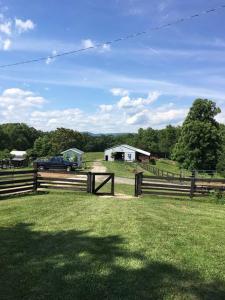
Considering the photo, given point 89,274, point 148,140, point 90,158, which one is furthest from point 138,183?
point 148,140

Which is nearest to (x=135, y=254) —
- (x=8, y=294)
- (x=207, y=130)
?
(x=8, y=294)

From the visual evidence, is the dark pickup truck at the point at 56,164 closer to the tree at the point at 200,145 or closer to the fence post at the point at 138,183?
the tree at the point at 200,145

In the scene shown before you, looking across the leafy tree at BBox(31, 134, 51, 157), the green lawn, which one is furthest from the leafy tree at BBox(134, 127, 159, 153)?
the green lawn

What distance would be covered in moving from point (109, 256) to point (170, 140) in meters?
127

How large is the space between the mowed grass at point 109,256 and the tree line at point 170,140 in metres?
38.3

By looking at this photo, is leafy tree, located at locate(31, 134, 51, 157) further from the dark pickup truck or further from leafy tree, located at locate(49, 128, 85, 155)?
the dark pickup truck

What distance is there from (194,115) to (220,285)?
5889cm

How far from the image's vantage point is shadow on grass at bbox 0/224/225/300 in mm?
5199

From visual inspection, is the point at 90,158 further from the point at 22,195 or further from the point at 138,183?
the point at 22,195

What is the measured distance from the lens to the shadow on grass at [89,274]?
520 centimetres

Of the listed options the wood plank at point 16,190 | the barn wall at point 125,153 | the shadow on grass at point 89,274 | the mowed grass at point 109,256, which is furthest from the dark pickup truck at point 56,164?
the barn wall at point 125,153

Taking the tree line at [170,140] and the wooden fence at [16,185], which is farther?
the tree line at [170,140]

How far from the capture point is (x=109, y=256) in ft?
21.9

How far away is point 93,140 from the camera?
145375mm
